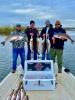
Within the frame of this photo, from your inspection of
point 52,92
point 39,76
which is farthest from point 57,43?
point 52,92

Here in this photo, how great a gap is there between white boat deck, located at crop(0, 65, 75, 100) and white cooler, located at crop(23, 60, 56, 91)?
0.88ft

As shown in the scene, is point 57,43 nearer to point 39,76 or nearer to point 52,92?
point 39,76

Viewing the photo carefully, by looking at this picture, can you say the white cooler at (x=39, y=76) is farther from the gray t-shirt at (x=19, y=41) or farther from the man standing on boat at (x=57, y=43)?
the man standing on boat at (x=57, y=43)

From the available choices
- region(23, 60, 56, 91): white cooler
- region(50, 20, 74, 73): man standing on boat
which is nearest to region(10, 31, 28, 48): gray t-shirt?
region(50, 20, 74, 73): man standing on boat

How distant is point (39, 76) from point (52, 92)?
2.69 ft

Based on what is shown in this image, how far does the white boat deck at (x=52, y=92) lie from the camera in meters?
11.1

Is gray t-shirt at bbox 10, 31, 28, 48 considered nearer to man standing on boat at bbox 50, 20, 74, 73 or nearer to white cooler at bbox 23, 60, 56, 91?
man standing on boat at bbox 50, 20, 74, 73

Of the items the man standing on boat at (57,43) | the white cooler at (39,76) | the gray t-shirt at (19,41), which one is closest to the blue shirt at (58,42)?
the man standing on boat at (57,43)

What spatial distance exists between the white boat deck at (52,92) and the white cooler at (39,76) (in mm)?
267

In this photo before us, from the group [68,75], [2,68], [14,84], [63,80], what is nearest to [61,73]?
[68,75]

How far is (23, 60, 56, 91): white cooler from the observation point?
39.4ft

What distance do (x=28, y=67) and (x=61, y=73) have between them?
2281 mm

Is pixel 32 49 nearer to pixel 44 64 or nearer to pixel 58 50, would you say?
pixel 58 50

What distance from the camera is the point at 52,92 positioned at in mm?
11797
